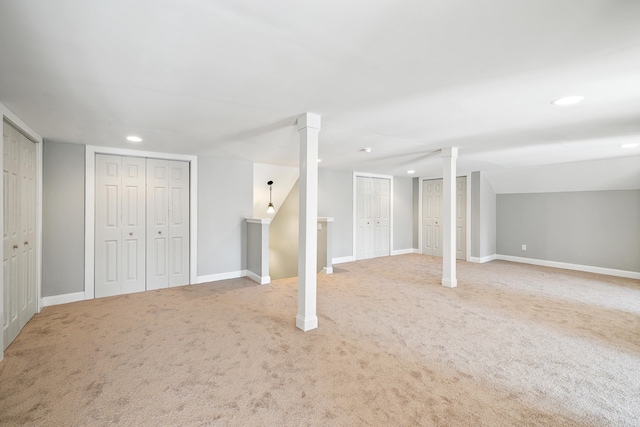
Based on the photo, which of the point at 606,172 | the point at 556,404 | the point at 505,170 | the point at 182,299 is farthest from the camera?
the point at 505,170

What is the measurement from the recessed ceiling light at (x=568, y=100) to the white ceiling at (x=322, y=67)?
8 cm

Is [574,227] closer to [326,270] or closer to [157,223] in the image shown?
[326,270]

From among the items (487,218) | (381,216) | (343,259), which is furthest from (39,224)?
(487,218)

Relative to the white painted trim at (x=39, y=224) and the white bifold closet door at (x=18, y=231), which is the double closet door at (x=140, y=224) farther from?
the white bifold closet door at (x=18, y=231)

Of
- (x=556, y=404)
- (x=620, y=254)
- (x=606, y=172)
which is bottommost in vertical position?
(x=556, y=404)

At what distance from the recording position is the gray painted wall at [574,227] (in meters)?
5.49

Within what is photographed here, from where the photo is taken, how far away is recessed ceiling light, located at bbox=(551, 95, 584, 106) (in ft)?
7.91

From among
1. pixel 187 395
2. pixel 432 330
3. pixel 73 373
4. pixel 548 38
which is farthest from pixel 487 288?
pixel 73 373

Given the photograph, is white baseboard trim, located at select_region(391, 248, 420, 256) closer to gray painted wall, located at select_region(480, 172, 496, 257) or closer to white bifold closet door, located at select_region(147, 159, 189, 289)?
gray painted wall, located at select_region(480, 172, 496, 257)

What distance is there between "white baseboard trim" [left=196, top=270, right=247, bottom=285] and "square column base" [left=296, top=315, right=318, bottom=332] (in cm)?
247

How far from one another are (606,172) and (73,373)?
8.20 metres

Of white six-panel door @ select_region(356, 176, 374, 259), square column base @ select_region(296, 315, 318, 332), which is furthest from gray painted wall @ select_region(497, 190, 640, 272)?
square column base @ select_region(296, 315, 318, 332)

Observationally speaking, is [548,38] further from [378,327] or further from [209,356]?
[209,356]

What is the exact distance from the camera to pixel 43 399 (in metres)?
2.00
